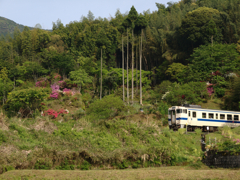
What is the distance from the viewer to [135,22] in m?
45.3

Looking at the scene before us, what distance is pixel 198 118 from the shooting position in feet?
77.6

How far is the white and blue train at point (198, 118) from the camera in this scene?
75.8 feet

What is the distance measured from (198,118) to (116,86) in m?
23.9

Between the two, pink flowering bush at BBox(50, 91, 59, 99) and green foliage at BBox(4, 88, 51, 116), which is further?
pink flowering bush at BBox(50, 91, 59, 99)

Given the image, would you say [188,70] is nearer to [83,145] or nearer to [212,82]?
[212,82]

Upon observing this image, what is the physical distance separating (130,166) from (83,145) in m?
2.74

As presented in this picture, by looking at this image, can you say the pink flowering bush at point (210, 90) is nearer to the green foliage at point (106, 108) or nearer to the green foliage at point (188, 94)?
the green foliage at point (188, 94)

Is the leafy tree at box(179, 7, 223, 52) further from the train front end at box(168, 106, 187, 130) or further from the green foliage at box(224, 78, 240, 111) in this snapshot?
the train front end at box(168, 106, 187, 130)

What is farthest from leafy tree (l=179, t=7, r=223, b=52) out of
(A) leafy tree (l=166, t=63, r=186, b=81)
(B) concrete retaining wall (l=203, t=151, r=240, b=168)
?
(B) concrete retaining wall (l=203, t=151, r=240, b=168)

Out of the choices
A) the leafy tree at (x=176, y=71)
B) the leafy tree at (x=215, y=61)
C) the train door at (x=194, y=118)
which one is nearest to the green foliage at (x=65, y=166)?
the train door at (x=194, y=118)

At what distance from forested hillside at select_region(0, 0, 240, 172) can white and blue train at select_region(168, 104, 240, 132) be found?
78.5 inches

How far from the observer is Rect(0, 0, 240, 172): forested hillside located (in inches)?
568

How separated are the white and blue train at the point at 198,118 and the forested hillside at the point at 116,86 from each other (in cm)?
199

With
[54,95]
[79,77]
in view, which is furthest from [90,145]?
[79,77]
